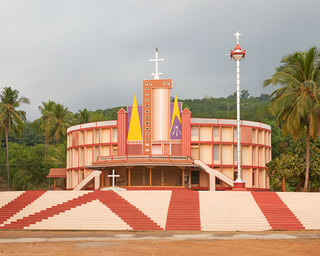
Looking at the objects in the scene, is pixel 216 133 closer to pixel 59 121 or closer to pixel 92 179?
pixel 92 179

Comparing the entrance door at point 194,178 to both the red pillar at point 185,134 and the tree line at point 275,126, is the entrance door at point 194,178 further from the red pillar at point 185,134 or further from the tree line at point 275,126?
the tree line at point 275,126

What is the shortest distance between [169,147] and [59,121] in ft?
107

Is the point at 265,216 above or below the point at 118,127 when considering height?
below

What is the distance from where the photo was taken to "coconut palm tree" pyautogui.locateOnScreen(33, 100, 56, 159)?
86.4 metres

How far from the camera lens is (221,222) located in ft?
123

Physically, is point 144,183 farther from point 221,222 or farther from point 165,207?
point 221,222

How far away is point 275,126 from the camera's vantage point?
275 ft

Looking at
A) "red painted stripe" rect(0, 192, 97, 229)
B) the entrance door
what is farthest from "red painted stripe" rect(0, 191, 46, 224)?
the entrance door

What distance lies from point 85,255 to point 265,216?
20.1 metres

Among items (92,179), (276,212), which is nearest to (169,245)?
(276,212)

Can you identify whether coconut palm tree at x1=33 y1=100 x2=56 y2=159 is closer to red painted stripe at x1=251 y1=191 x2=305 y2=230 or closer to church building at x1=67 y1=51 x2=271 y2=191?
church building at x1=67 y1=51 x2=271 y2=191

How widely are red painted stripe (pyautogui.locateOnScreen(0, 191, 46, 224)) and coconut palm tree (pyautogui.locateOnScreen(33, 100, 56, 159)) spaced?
40801 millimetres

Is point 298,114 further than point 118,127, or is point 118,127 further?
point 118,127

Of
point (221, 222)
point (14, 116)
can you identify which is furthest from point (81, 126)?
point (221, 222)
